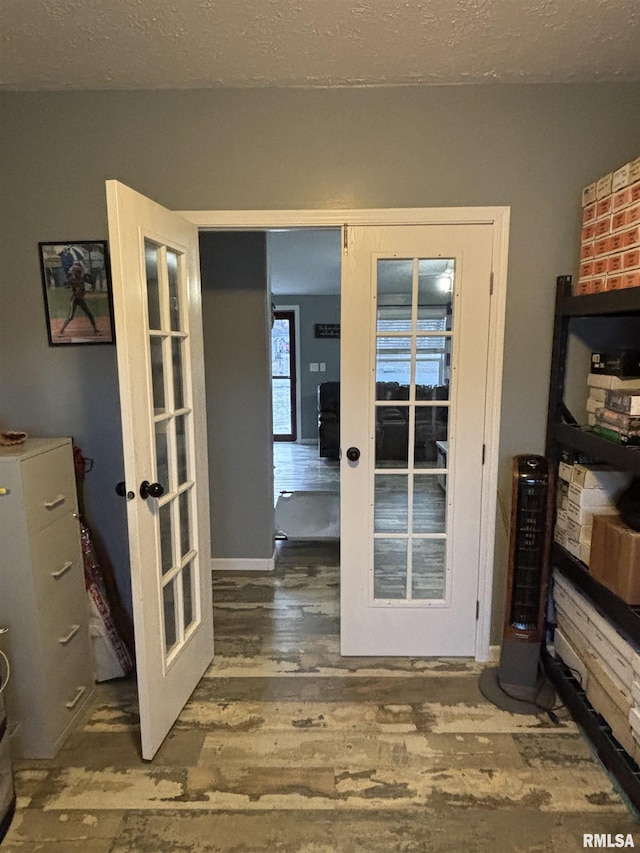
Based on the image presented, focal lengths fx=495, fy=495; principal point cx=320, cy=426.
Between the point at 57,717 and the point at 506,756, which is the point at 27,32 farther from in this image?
the point at 506,756

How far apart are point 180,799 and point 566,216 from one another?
259cm

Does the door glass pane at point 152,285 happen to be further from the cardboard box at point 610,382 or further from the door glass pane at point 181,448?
the cardboard box at point 610,382

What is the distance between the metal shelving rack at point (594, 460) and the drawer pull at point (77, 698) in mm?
1935

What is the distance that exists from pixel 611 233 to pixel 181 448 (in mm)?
1802

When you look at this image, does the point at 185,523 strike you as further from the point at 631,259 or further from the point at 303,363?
the point at 303,363

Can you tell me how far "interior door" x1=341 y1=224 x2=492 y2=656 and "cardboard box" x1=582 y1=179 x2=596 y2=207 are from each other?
371 millimetres

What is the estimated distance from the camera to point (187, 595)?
212cm

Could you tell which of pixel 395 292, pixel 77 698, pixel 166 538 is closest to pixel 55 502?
pixel 166 538

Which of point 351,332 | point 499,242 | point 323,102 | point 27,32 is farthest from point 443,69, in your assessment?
point 27,32

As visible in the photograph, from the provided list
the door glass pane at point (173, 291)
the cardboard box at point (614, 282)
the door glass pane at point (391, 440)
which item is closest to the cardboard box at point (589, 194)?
the cardboard box at point (614, 282)

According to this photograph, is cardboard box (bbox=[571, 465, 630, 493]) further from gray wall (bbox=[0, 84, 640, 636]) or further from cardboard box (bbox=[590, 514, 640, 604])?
gray wall (bbox=[0, 84, 640, 636])

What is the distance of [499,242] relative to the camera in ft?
6.73

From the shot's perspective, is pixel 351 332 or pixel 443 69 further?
pixel 351 332

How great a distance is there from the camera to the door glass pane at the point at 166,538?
73.3 inches
